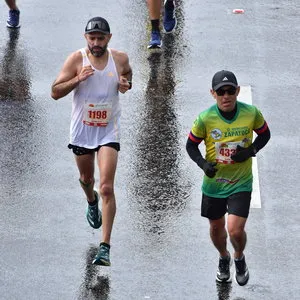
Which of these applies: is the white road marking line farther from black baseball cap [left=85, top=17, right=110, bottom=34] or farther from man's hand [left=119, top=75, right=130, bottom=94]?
black baseball cap [left=85, top=17, right=110, bottom=34]

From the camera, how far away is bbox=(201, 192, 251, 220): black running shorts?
410 inches

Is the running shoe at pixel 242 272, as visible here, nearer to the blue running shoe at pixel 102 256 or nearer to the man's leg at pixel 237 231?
the man's leg at pixel 237 231

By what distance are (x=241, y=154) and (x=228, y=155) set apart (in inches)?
4.9

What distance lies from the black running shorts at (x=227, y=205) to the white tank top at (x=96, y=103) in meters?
1.27

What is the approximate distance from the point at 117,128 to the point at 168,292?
176 centimetres

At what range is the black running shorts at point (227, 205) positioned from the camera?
10.4 meters

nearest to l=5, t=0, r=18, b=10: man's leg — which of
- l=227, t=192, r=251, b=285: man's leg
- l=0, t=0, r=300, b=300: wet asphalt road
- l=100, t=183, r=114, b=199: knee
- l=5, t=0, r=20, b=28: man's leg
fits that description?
l=5, t=0, r=20, b=28: man's leg

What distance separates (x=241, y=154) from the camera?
10.3 metres

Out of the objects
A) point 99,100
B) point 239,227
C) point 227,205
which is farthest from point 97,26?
Answer: point 239,227

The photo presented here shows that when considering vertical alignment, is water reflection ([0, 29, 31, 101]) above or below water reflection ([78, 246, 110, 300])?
above

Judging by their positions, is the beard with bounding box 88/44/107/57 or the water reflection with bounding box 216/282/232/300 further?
the beard with bounding box 88/44/107/57

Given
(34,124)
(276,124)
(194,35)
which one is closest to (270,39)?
(194,35)

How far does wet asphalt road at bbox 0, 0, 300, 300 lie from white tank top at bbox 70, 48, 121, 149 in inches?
40.2

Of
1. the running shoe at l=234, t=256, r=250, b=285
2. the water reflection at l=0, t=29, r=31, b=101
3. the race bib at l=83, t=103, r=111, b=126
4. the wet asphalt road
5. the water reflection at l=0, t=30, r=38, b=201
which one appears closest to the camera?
the running shoe at l=234, t=256, r=250, b=285
